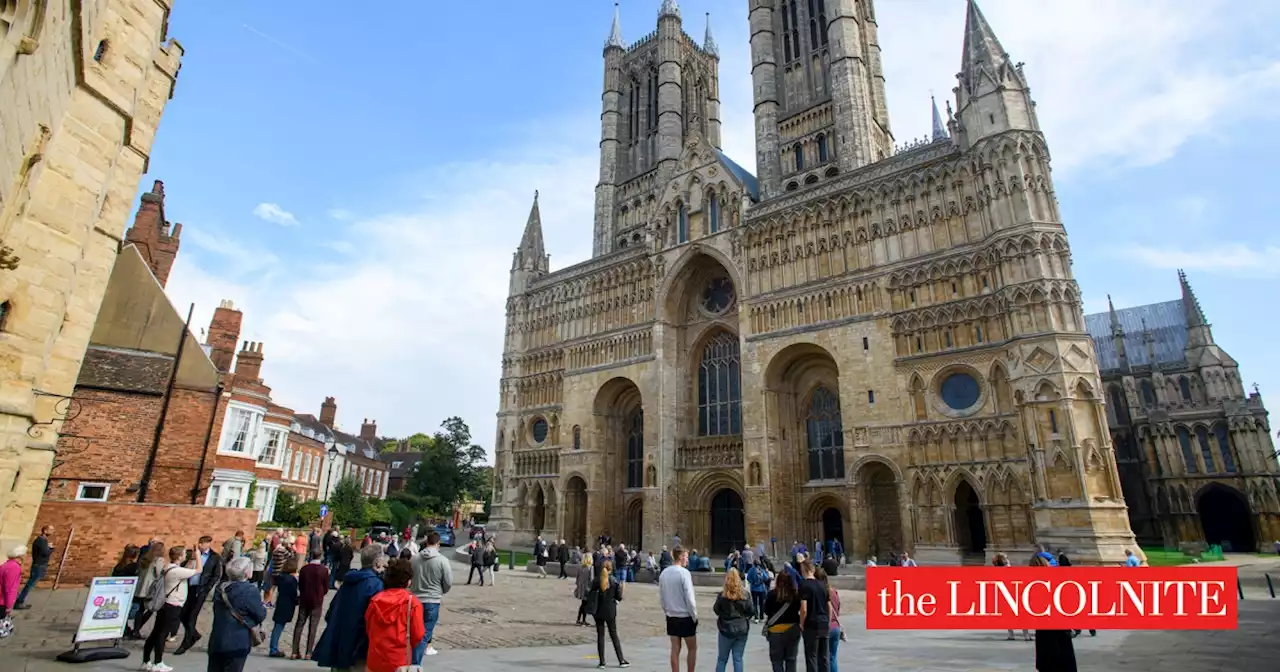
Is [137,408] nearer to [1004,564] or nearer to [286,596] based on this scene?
[286,596]

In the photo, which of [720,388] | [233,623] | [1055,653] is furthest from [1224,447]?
[233,623]

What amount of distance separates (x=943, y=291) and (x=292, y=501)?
32.6 m

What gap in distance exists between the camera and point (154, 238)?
2494 centimetres

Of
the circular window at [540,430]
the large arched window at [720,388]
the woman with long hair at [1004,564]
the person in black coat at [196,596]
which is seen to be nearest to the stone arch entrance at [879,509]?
the large arched window at [720,388]

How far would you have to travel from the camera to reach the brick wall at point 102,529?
1445 cm

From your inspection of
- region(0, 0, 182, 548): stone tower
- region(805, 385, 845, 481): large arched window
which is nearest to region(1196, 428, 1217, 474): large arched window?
region(805, 385, 845, 481): large arched window

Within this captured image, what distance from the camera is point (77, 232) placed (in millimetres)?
10164

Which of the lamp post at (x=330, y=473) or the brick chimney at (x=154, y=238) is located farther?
the lamp post at (x=330, y=473)

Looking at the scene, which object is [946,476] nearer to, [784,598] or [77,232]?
[784,598]

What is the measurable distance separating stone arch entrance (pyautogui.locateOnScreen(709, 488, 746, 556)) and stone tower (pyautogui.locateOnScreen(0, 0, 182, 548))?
25624 millimetres

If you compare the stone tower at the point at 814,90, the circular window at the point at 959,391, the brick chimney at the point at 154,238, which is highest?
the stone tower at the point at 814,90

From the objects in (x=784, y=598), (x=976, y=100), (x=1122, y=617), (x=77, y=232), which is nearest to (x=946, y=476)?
(x=976, y=100)

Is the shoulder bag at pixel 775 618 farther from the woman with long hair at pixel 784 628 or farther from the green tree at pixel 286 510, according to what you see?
the green tree at pixel 286 510

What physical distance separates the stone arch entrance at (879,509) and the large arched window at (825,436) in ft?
4.97
